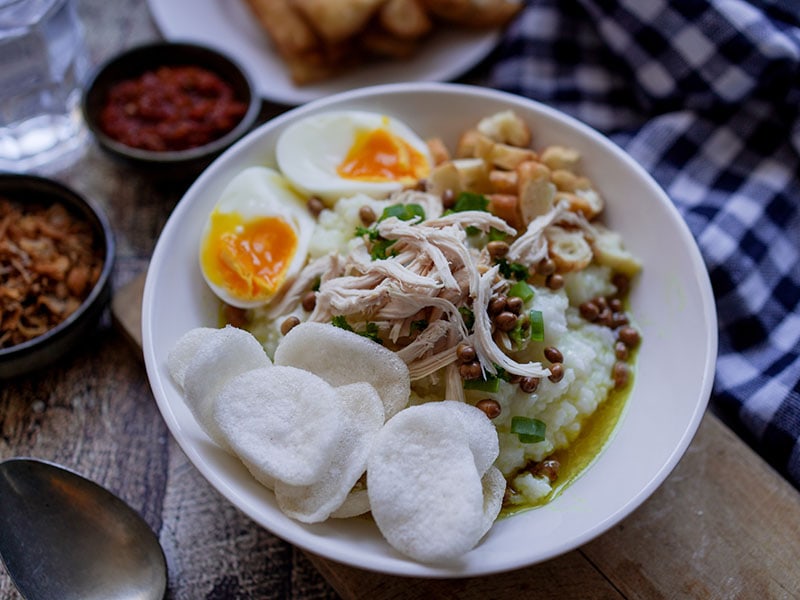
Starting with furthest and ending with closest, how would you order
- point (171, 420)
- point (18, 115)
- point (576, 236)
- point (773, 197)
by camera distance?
point (18, 115), point (773, 197), point (576, 236), point (171, 420)

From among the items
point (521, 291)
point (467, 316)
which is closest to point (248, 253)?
point (467, 316)

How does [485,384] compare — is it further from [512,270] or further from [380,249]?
[380,249]

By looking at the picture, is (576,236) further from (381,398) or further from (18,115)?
(18,115)

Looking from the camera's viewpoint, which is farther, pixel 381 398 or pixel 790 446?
pixel 790 446

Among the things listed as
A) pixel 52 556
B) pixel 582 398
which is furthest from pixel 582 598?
pixel 52 556

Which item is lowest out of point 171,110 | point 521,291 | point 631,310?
point 631,310
